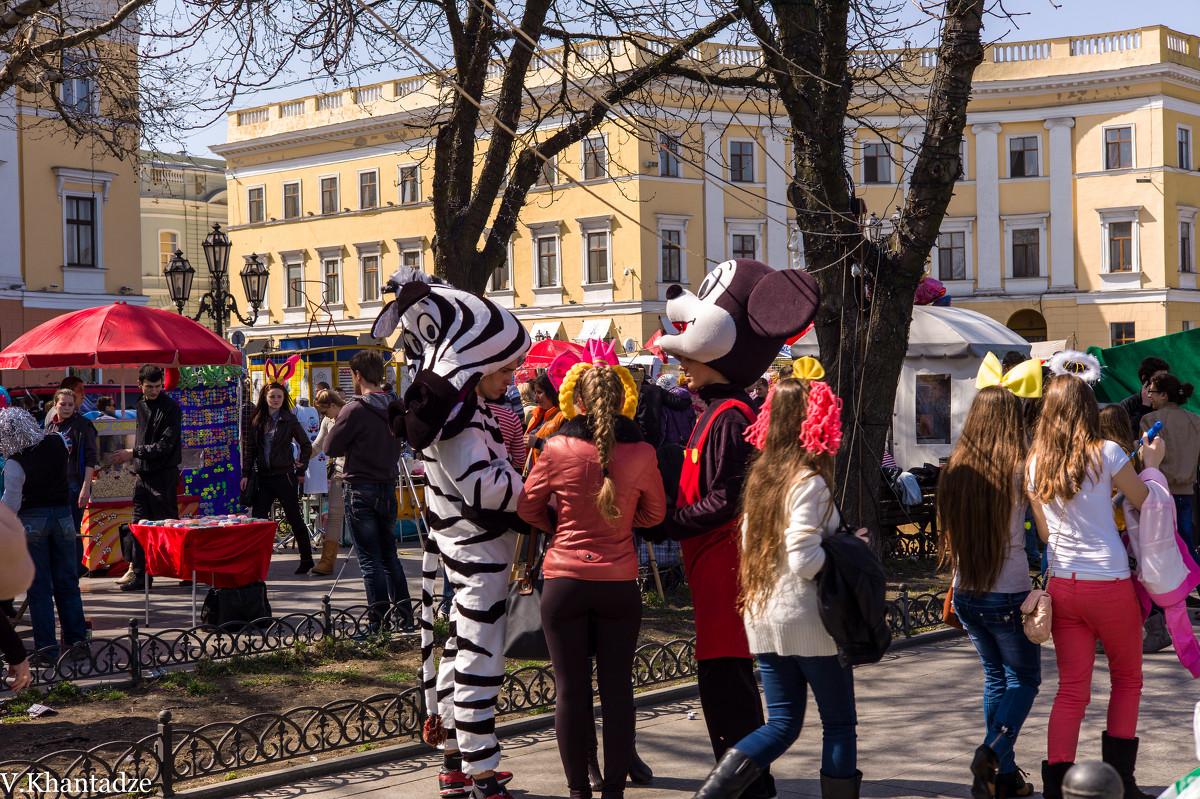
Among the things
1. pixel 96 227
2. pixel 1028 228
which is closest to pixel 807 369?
pixel 96 227

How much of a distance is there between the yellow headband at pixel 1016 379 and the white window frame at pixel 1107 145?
38.9 meters

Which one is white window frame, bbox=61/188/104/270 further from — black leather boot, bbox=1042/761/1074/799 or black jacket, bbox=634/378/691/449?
black leather boot, bbox=1042/761/1074/799

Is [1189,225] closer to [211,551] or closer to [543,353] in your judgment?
[543,353]

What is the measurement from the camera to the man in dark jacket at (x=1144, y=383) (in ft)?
29.7

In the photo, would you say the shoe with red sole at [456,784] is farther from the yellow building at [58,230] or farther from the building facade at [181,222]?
the building facade at [181,222]

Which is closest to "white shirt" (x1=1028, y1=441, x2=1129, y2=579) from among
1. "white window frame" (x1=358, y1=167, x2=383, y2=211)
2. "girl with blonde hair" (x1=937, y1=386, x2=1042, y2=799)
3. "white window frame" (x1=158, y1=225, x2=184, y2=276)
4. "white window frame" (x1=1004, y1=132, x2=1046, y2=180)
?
"girl with blonde hair" (x1=937, y1=386, x2=1042, y2=799)

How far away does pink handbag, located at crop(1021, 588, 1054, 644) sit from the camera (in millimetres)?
4594

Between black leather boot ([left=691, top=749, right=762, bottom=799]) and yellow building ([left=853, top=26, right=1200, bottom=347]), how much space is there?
37.2 m

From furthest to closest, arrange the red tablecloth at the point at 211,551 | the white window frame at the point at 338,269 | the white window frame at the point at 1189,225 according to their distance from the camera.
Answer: the white window frame at the point at 338,269 < the white window frame at the point at 1189,225 < the red tablecloth at the point at 211,551

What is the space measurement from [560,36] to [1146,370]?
5328 millimetres

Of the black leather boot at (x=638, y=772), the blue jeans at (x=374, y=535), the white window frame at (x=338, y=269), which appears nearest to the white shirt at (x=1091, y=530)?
the black leather boot at (x=638, y=772)

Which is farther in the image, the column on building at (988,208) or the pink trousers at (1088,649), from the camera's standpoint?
the column on building at (988,208)

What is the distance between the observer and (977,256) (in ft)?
137

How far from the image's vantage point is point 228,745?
5805 millimetres
